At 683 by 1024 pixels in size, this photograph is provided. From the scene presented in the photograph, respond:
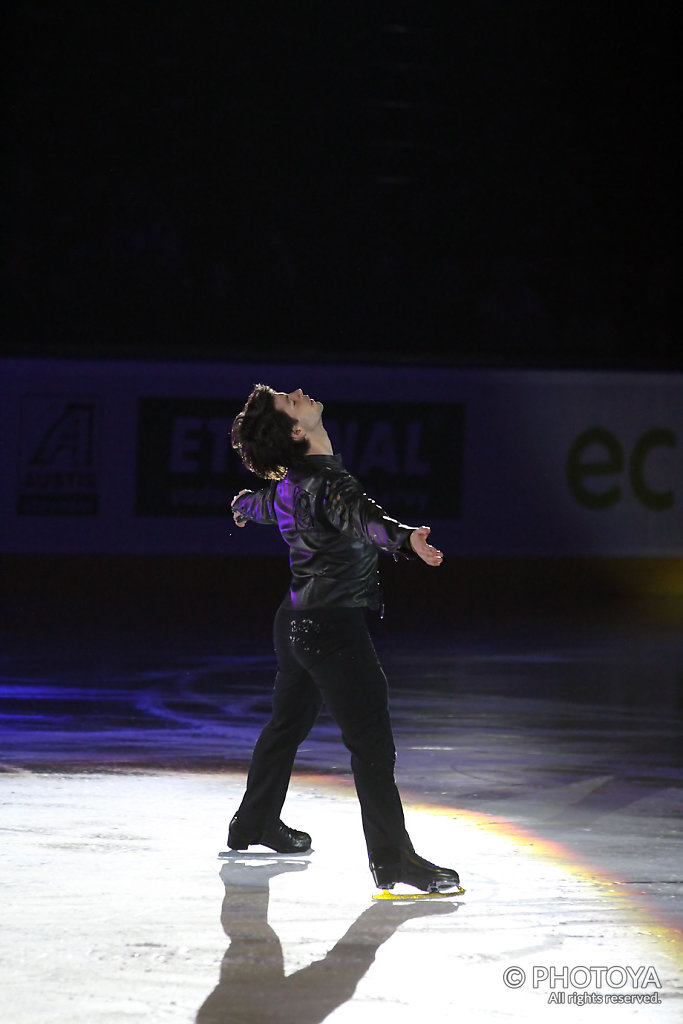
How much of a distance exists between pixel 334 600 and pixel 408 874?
99cm

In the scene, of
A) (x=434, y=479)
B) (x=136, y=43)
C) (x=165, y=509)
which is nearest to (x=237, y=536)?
(x=165, y=509)

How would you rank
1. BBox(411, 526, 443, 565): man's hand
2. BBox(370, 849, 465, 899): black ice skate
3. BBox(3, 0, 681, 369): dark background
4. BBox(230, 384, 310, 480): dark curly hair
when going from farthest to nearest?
BBox(3, 0, 681, 369): dark background < BBox(230, 384, 310, 480): dark curly hair < BBox(370, 849, 465, 899): black ice skate < BBox(411, 526, 443, 565): man's hand

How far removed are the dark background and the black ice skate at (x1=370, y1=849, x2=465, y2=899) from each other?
1353 cm

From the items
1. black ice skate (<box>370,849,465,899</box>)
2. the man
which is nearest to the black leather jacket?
the man

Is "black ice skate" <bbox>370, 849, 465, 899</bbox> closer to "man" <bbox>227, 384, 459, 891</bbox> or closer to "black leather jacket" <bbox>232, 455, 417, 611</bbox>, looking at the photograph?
"man" <bbox>227, 384, 459, 891</bbox>

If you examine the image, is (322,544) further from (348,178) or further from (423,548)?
(348,178)

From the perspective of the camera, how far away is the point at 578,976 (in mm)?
5098

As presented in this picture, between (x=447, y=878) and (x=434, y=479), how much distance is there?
491 inches

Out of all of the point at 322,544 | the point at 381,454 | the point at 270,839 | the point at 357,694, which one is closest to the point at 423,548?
the point at 322,544

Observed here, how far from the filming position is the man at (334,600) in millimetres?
6035

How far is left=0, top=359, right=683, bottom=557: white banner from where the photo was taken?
17.2 metres

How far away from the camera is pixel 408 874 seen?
6027 mm

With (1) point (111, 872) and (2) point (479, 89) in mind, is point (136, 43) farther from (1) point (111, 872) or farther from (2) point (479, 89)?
(1) point (111, 872)

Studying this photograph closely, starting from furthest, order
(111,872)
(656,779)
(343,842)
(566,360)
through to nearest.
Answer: (566,360)
(656,779)
(343,842)
(111,872)
